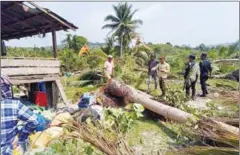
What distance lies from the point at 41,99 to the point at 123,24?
26.9 meters

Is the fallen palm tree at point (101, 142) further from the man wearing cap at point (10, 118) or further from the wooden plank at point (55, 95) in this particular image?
the wooden plank at point (55, 95)

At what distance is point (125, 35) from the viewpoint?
3450cm

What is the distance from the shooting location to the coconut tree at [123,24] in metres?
34.0

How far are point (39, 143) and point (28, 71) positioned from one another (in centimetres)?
420

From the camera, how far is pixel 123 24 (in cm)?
3475

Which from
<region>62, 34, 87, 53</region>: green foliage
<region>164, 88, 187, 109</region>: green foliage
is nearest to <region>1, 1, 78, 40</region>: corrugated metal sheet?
<region>164, 88, 187, 109</region>: green foliage

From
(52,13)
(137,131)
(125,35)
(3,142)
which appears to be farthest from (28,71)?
(125,35)

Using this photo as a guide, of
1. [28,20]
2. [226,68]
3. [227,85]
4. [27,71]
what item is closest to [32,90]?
[27,71]

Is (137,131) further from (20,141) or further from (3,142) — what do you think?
(3,142)

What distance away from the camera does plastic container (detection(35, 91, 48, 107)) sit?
881 centimetres


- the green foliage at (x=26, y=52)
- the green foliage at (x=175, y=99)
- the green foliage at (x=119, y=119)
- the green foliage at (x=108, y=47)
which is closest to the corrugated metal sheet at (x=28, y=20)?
the green foliage at (x=175, y=99)

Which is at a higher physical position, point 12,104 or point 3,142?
point 12,104

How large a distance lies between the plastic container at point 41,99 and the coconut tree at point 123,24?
24.8 m

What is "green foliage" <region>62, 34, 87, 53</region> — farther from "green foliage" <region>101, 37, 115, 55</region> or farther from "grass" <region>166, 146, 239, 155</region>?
"grass" <region>166, 146, 239, 155</region>
